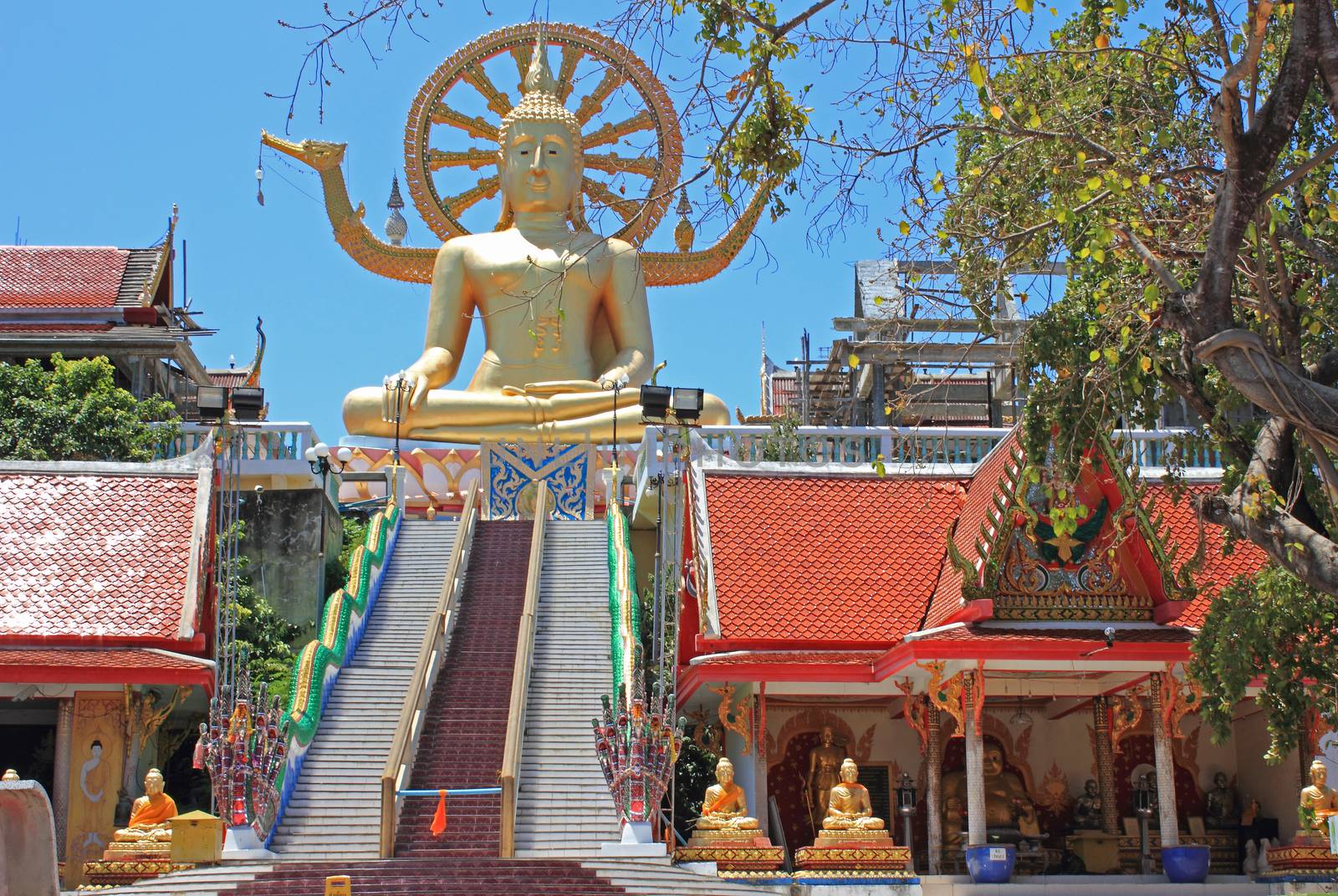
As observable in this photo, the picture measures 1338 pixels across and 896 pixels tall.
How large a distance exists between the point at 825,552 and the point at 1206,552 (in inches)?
144

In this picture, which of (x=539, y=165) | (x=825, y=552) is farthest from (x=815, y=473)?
(x=539, y=165)

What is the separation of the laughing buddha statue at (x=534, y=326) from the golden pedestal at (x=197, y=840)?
1032 centimetres

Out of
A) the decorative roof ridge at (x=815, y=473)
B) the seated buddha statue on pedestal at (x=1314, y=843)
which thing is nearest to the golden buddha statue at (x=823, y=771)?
the decorative roof ridge at (x=815, y=473)

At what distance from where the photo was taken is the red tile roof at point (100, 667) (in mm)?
16281

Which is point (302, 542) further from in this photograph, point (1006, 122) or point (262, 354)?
point (1006, 122)

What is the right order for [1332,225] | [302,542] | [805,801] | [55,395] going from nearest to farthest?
1. [1332,225]
2. [805,801]
3. [302,542]
4. [55,395]

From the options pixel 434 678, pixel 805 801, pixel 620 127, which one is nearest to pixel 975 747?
pixel 805 801

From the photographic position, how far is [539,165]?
26.5m

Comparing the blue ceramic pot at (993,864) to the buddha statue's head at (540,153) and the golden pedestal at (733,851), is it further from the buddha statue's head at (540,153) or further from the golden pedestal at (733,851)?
the buddha statue's head at (540,153)

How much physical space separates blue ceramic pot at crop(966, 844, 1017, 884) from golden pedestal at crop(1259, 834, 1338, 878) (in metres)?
2.30

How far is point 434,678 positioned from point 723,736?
318cm

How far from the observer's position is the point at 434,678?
16.9m

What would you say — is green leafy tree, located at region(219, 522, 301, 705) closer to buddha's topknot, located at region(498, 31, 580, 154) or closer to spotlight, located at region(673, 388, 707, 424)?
spotlight, located at region(673, 388, 707, 424)

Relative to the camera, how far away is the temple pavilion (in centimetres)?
1612
